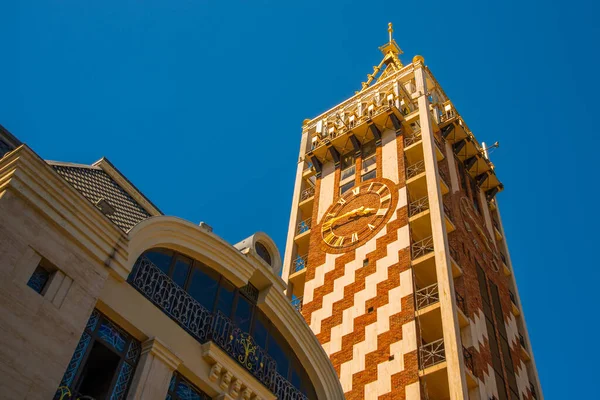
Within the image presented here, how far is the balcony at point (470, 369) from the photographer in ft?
94.3

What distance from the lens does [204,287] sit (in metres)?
16.4

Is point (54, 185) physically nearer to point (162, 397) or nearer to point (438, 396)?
point (162, 397)

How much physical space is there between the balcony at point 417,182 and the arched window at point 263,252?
1970 cm

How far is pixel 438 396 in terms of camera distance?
29.7 m

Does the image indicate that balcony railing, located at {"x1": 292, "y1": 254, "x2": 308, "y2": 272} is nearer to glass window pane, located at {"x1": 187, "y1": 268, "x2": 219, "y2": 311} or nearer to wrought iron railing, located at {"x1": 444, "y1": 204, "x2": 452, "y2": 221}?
wrought iron railing, located at {"x1": 444, "y1": 204, "x2": 452, "y2": 221}

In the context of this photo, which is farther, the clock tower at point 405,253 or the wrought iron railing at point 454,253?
the wrought iron railing at point 454,253

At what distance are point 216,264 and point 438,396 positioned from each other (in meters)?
16.3

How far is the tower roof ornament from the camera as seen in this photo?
172ft

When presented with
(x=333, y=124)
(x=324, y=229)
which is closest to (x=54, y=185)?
(x=324, y=229)

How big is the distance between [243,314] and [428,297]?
16.2 m

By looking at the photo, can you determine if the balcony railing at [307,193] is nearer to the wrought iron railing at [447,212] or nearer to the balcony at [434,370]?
the wrought iron railing at [447,212]

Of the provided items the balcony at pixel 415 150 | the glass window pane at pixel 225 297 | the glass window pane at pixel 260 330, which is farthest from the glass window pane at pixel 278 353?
the balcony at pixel 415 150

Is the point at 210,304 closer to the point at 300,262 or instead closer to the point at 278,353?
the point at 278,353

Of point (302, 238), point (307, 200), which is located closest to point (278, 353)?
point (302, 238)
